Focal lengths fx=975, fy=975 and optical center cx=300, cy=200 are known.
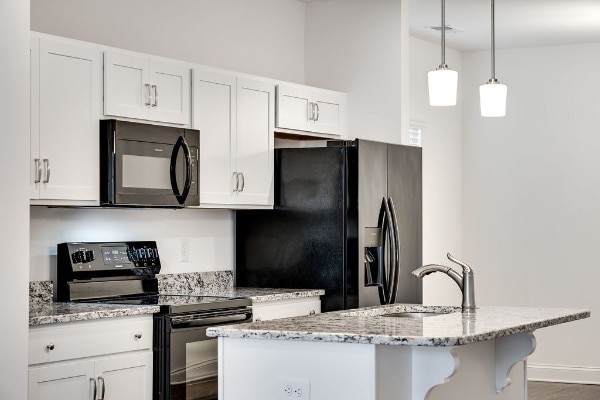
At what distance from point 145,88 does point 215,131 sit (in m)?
0.61

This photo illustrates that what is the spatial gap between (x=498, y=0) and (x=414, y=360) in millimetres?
3673

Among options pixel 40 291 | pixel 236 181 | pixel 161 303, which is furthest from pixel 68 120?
pixel 236 181

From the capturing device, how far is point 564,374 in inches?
318

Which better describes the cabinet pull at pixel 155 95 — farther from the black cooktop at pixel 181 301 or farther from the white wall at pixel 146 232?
the black cooktop at pixel 181 301

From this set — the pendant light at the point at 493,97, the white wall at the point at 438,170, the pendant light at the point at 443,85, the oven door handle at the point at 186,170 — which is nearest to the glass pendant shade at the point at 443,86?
the pendant light at the point at 443,85

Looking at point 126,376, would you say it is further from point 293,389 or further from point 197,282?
point 197,282

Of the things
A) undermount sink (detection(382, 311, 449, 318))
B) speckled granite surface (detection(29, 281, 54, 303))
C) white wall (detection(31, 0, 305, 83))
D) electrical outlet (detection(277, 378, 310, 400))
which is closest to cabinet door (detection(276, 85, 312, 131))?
white wall (detection(31, 0, 305, 83))

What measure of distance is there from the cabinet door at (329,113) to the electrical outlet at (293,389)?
291cm

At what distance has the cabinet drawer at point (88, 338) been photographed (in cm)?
394

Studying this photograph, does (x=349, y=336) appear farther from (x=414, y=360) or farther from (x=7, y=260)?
(x=7, y=260)

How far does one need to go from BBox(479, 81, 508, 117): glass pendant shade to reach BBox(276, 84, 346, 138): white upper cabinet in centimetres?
146

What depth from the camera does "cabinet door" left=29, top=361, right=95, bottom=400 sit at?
3.90 metres

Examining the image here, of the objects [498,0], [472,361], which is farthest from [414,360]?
[498,0]

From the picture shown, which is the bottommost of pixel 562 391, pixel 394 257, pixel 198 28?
pixel 562 391
